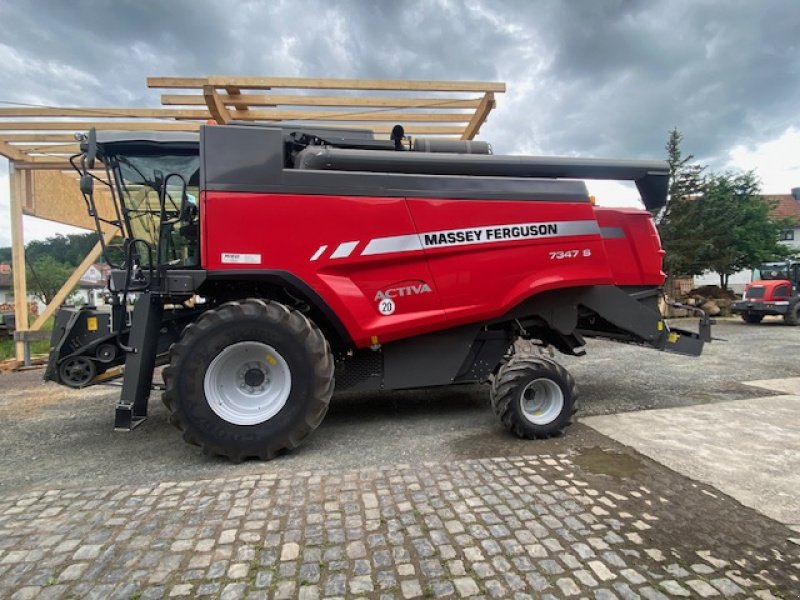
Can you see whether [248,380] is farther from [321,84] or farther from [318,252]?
[321,84]

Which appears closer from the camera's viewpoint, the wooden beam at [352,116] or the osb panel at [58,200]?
the wooden beam at [352,116]

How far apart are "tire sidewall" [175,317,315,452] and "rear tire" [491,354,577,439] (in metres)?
1.74

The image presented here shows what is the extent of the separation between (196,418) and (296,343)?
0.97 meters

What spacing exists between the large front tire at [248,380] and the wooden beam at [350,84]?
4472 mm

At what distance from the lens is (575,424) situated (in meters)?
4.82

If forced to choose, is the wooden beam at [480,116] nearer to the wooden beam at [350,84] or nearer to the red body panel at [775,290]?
the wooden beam at [350,84]

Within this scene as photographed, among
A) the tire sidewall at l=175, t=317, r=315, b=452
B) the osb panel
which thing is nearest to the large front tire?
the tire sidewall at l=175, t=317, r=315, b=452

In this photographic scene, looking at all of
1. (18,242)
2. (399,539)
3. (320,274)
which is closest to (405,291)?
(320,274)

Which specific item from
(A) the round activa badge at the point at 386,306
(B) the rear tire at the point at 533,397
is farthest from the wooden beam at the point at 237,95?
(B) the rear tire at the point at 533,397

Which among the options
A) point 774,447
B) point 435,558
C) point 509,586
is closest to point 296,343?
point 435,558

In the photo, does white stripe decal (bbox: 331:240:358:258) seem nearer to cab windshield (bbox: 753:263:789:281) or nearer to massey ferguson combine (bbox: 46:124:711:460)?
massey ferguson combine (bbox: 46:124:711:460)

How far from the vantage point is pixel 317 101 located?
743 centimetres

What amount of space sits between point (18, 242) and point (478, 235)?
9.52m

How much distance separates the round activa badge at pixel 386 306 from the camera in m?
4.29
